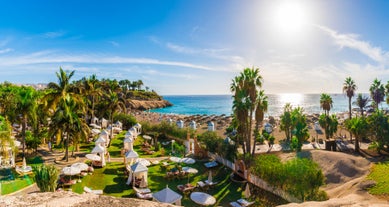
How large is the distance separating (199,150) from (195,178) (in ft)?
21.9

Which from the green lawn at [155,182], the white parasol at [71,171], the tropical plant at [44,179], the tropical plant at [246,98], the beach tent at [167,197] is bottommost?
the green lawn at [155,182]

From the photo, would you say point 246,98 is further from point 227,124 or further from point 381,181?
point 227,124

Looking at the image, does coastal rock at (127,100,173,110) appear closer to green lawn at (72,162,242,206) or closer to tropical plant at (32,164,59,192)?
Answer: green lawn at (72,162,242,206)

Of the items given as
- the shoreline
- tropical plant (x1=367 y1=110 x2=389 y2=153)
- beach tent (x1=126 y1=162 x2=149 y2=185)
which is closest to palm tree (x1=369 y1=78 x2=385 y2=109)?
the shoreline

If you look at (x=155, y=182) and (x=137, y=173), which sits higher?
(x=137, y=173)

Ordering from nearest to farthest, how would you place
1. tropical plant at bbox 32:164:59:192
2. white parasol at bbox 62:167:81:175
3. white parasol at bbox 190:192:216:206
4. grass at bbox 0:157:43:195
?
tropical plant at bbox 32:164:59:192, white parasol at bbox 190:192:216:206, grass at bbox 0:157:43:195, white parasol at bbox 62:167:81:175

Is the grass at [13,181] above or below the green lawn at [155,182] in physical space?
above

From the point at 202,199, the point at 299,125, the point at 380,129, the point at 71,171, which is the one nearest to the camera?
the point at 202,199

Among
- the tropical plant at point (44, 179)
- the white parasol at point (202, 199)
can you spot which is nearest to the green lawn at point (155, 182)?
the white parasol at point (202, 199)

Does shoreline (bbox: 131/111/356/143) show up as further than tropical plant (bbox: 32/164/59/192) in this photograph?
Yes

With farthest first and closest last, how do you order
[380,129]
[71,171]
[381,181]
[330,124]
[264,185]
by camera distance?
[330,124], [380,129], [264,185], [71,171], [381,181]

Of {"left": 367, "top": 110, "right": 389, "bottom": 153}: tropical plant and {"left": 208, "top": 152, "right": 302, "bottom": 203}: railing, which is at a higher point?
{"left": 367, "top": 110, "right": 389, "bottom": 153}: tropical plant

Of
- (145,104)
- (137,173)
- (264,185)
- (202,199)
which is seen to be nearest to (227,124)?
(264,185)

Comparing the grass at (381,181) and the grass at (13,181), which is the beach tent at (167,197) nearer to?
the grass at (13,181)
